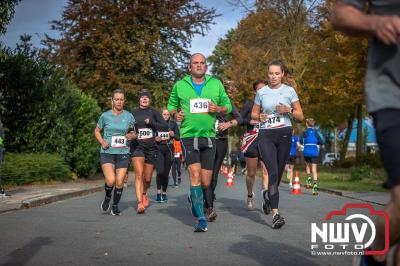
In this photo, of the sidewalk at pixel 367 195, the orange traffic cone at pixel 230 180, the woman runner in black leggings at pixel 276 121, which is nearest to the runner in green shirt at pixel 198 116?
the woman runner in black leggings at pixel 276 121

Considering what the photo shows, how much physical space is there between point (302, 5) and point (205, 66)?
30566 millimetres

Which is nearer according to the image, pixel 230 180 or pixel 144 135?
pixel 144 135

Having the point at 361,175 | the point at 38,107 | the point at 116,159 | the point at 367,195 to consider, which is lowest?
the point at 361,175

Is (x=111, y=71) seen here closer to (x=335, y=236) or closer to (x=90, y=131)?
(x=90, y=131)

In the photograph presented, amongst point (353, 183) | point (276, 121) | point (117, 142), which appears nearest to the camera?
point (276, 121)

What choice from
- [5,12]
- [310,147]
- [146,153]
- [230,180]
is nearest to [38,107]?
[5,12]

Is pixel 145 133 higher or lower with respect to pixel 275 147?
higher

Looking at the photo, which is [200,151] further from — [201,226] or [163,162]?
[163,162]

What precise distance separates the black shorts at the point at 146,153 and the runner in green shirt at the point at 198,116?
2.90 metres

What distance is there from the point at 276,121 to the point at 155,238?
95.6 inches

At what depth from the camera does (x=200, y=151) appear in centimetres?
889

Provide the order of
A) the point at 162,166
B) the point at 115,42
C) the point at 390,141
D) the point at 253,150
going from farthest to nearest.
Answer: the point at 115,42 → the point at 162,166 → the point at 253,150 → the point at 390,141

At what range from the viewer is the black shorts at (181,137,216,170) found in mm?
8727

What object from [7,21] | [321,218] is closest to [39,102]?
[7,21]
